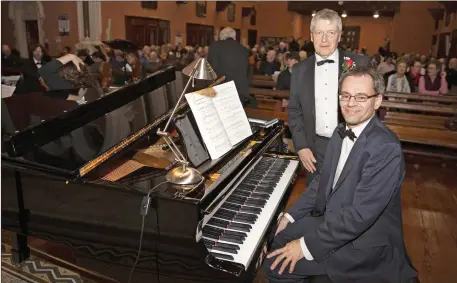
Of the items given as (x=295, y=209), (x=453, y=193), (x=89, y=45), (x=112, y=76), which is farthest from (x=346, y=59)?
(x=89, y=45)

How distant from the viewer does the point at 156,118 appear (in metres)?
2.59

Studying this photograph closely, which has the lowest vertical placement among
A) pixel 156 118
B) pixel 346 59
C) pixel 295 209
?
pixel 295 209

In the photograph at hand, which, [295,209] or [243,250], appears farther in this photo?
[295,209]

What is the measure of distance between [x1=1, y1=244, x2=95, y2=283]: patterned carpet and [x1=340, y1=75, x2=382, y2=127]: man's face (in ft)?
6.40

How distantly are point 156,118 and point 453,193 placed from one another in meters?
3.76

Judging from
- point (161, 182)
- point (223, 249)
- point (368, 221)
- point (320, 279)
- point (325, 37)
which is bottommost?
point (320, 279)

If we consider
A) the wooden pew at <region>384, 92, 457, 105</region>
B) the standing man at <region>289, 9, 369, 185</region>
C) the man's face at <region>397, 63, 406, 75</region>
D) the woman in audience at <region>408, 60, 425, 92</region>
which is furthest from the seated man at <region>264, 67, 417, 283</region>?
the woman in audience at <region>408, 60, 425, 92</region>

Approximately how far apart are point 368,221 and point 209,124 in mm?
A: 898

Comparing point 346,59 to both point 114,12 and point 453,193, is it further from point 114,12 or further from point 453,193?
point 114,12

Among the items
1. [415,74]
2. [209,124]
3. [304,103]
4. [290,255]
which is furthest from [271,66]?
[290,255]

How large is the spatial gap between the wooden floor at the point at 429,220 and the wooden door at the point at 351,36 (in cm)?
1810

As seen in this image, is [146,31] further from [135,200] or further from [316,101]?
[135,200]

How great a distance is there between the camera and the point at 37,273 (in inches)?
107

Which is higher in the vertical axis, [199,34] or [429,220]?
[199,34]
